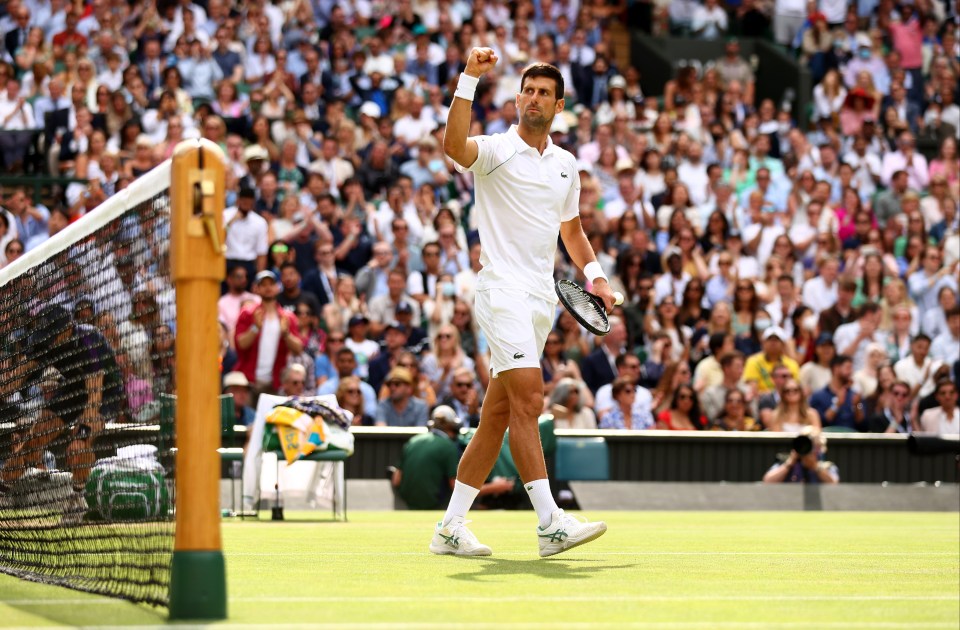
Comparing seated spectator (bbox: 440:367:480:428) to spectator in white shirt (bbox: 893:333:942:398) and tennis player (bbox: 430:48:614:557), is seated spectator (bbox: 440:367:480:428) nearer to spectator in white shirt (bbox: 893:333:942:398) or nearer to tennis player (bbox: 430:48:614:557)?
spectator in white shirt (bbox: 893:333:942:398)

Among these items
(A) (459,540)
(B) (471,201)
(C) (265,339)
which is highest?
(B) (471,201)

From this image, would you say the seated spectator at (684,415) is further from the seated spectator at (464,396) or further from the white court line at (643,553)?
the white court line at (643,553)

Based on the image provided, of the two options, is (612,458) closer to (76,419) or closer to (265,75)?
(265,75)

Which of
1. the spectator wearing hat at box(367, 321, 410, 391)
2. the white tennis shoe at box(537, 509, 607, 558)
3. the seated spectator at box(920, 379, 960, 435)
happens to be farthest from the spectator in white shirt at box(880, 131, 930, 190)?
the white tennis shoe at box(537, 509, 607, 558)

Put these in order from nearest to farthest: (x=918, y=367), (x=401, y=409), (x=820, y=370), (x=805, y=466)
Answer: (x=401, y=409) < (x=805, y=466) < (x=820, y=370) < (x=918, y=367)

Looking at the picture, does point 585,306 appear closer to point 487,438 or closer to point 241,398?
point 487,438

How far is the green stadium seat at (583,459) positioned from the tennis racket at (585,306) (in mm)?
7649

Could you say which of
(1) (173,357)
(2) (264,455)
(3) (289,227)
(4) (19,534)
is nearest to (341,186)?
(3) (289,227)

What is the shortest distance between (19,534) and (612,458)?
9.36 metres

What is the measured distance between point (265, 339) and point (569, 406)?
311cm

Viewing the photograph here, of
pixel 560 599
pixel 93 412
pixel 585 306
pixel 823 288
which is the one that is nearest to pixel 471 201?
pixel 823 288

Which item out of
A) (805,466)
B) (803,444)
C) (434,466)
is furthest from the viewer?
(805,466)

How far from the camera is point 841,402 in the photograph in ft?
60.4

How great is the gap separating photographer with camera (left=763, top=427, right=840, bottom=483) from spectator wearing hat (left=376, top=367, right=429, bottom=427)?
3.48 metres
